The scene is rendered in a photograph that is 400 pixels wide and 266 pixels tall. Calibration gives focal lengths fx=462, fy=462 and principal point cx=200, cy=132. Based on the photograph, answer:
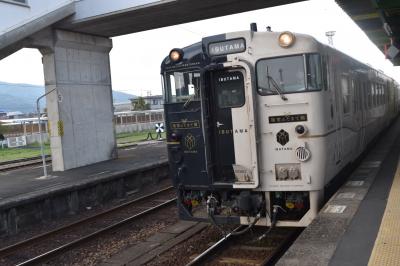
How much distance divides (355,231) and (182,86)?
3.36 metres

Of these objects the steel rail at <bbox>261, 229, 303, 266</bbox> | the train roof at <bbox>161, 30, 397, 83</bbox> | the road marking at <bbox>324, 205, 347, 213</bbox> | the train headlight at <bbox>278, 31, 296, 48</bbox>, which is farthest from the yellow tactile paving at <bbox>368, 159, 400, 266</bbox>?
the train headlight at <bbox>278, 31, 296, 48</bbox>

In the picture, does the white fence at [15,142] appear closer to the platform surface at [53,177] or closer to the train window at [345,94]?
the platform surface at [53,177]

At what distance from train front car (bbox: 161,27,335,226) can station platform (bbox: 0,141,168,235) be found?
5326 mm

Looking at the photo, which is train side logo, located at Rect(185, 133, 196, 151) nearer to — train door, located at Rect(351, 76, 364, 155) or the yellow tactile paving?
the yellow tactile paving

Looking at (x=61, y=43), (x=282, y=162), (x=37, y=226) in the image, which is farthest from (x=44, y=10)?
(x=282, y=162)

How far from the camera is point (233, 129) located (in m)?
6.92

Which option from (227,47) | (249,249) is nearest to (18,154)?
(249,249)

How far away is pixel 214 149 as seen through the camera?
Answer: 7.15m

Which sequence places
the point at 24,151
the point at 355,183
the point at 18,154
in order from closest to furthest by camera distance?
the point at 355,183
the point at 18,154
the point at 24,151

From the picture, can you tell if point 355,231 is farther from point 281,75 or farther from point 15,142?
point 15,142

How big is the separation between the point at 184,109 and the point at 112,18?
9.30 meters

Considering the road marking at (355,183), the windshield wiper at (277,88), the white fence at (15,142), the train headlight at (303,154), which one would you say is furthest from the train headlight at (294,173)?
the white fence at (15,142)

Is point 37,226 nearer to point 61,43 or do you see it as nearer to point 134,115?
point 61,43

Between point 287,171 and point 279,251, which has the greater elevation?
point 287,171
